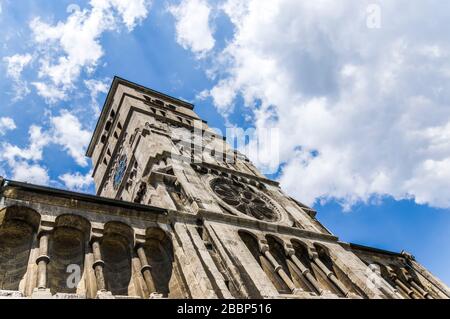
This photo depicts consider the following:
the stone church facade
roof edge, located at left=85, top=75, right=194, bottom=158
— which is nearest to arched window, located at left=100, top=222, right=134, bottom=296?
the stone church facade

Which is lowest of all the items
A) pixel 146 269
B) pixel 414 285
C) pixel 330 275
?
pixel 146 269

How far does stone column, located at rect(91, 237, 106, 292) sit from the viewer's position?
11.8m

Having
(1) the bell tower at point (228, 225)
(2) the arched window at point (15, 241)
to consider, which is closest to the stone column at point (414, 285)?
(1) the bell tower at point (228, 225)

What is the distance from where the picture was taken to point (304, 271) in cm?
1673

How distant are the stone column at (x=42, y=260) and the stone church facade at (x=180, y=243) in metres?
0.03

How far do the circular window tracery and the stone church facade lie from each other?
8 centimetres

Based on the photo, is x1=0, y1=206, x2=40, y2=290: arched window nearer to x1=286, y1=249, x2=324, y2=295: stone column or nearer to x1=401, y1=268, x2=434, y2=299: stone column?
x1=286, y1=249, x2=324, y2=295: stone column

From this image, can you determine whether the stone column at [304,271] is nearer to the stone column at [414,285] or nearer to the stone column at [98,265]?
the stone column at [98,265]

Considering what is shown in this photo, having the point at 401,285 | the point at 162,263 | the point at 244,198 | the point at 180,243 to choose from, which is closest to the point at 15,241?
the point at 162,263

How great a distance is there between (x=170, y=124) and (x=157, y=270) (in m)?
18.4

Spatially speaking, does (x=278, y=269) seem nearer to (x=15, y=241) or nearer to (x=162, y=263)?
(x=162, y=263)

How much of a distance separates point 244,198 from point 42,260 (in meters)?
12.4
